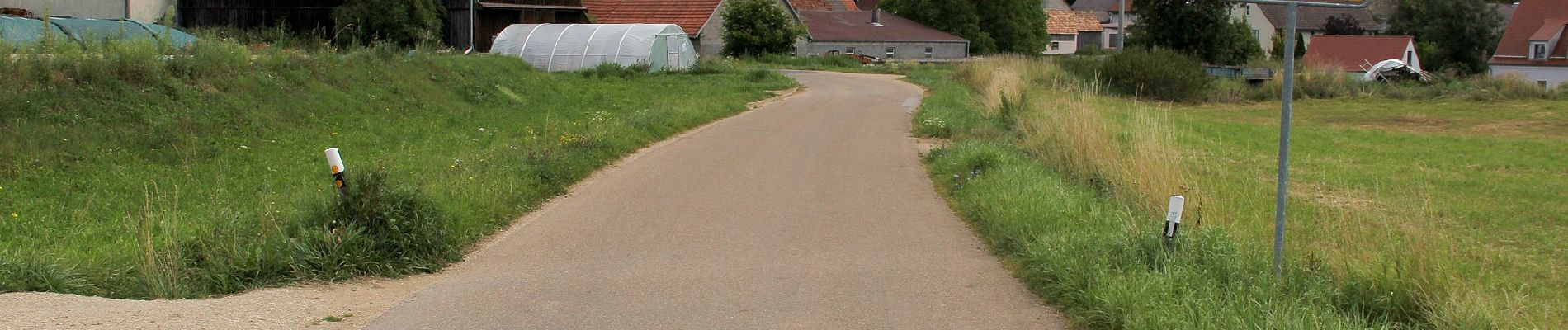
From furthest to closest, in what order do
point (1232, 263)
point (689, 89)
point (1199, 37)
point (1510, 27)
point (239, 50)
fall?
point (1510, 27), point (1199, 37), point (689, 89), point (239, 50), point (1232, 263)

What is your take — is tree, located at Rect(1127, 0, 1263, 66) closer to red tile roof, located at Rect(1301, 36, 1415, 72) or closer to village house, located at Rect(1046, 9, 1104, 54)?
red tile roof, located at Rect(1301, 36, 1415, 72)

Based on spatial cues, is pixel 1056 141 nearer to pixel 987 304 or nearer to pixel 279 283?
pixel 987 304

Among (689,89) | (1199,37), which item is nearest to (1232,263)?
(689,89)

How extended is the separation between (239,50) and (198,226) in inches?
426

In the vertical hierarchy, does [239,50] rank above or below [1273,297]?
above

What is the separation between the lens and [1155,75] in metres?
37.4

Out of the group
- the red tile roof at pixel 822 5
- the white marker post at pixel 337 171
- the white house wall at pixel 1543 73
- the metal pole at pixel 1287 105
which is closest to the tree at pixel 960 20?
the red tile roof at pixel 822 5

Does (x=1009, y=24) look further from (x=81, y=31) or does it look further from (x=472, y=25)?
(x=81, y=31)

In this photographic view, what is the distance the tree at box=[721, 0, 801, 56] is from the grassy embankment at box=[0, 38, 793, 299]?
2867 centimetres

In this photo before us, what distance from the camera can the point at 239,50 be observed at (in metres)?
18.8

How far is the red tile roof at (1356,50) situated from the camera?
62.4m

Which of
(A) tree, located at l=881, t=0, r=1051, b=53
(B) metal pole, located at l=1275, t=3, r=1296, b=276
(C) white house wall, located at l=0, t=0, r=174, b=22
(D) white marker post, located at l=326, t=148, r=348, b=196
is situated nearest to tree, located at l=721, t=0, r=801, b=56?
(C) white house wall, located at l=0, t=0, r=174, b=22

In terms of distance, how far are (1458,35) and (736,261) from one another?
2912 inches

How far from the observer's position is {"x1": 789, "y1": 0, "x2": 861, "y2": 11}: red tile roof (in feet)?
277
